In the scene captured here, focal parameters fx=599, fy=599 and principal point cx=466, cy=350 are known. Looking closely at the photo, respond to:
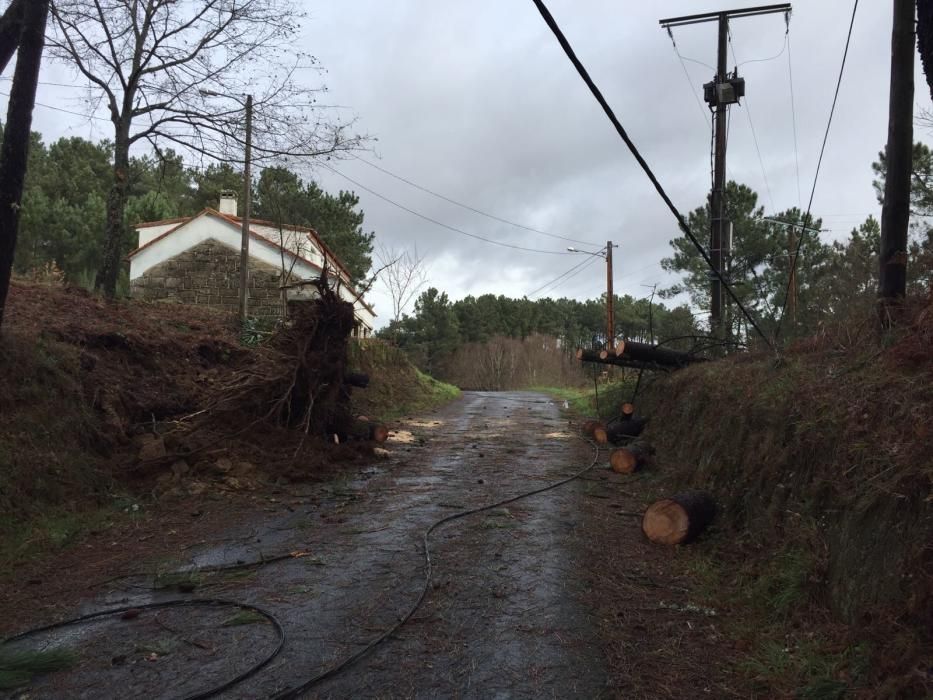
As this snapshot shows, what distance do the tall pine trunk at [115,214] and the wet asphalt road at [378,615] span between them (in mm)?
9428

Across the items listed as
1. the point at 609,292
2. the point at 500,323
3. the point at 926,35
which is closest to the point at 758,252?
the point at 609,292

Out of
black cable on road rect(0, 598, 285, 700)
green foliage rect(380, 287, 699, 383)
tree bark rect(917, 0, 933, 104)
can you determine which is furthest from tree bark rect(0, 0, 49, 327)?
green foliage rect(380, 287, 699, 383)

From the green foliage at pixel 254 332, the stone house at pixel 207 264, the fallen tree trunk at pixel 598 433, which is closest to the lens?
the fallen tree trunk at pixel 598 433

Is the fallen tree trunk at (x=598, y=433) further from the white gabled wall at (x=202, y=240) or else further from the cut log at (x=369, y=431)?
the white gabled wall at (x=202, y=240)

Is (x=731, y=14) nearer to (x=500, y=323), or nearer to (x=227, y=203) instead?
(x=227, y=203)

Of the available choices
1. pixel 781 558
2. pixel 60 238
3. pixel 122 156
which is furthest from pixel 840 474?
pixel 60 238

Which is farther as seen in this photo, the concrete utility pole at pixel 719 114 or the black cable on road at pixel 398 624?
the concrete utility pole at pixel 719 114

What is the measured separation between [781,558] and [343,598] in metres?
3.12

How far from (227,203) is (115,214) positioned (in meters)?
10.4

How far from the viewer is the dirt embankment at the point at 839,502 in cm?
284

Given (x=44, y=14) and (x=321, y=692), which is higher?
(x=44, y=14)

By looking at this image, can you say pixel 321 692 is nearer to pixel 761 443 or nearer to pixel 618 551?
pixel 618 551

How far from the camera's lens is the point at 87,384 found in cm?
762

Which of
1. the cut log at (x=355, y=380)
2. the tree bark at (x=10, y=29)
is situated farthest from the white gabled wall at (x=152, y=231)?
the tree bark at (x=10, y=29)
